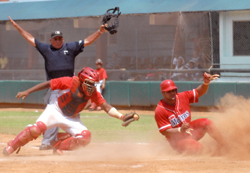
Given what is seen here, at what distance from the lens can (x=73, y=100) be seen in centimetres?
646

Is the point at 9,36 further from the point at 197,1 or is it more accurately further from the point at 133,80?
the point at 197,1

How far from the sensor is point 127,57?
16141 mm

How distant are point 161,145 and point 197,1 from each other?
9660mm

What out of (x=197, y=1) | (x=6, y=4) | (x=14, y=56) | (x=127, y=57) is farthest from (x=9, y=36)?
(x=197, y=1)

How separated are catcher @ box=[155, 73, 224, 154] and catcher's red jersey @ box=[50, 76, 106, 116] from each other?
1.03 meters

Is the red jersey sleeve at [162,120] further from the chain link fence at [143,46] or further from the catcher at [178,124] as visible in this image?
the chain link fence at [143,46]

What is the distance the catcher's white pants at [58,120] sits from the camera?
21.1 ft

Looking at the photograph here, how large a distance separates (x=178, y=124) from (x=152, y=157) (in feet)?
2.24

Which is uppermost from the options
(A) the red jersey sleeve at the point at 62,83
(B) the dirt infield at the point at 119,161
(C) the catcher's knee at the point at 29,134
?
(A) the red jersey sleeve at the point at 62,83

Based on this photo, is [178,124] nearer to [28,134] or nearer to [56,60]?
[28,134]

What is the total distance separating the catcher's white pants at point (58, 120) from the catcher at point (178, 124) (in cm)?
134

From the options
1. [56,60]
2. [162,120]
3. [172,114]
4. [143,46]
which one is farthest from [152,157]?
[143,46]

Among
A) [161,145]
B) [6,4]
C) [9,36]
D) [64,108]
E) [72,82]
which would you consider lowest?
[161,145]

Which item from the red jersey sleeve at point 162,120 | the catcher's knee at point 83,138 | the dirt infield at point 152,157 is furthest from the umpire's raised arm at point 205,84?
the catcher's knee at point 83,138
